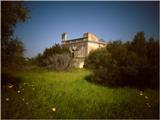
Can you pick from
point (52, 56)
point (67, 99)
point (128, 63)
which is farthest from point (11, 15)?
point (128, 63)

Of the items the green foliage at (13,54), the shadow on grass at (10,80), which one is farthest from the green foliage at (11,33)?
the shadow on grass at (10,80)

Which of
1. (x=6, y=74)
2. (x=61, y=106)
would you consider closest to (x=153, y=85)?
(x=61, y=106)

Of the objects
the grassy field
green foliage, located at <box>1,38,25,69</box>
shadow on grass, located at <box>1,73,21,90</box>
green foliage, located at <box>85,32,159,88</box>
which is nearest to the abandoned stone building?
green foliage, located at <box>85,32,159,88</box>

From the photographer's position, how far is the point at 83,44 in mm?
3566

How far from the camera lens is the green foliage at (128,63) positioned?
3436mm

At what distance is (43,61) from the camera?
143 inches

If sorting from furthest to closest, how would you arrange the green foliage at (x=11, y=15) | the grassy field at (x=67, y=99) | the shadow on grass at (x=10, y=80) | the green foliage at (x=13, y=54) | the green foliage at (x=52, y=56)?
the green foliage at (x=52, y=56) < the shadow on grass at (x=10, y=80) < the green foliage at (x=13, y=54) < the green foliage at (x=11, y=15) < the grassy field at (x=67, y=99)

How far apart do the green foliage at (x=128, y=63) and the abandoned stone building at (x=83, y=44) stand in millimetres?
113

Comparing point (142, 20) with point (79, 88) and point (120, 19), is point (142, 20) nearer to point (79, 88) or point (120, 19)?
point (120, 19)

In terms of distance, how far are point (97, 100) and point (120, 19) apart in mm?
1506

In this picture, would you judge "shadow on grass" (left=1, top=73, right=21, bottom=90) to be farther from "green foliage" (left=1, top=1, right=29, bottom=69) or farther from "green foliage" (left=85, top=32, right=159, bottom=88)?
"green foliage" (left=85, top=32, right=159, bottom=88)

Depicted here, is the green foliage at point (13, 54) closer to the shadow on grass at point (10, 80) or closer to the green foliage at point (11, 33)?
the green foliage at point (11, 33)

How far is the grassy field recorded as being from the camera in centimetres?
244

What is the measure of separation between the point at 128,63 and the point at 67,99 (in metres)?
1.38
